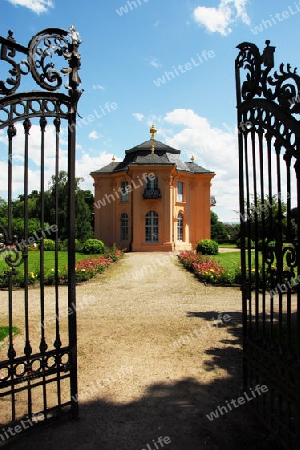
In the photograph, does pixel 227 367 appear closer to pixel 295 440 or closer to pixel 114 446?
pixel 295 440

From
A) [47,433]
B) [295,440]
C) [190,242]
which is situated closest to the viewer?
[295,440]

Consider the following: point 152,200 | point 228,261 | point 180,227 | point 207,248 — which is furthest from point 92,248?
point 228,261

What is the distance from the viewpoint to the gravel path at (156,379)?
3.03 m

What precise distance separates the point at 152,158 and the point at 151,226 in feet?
18.4

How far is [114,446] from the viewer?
2.90m

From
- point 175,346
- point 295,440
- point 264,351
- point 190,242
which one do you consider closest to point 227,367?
point 175,346

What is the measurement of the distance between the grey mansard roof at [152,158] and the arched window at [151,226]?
4.21 meters

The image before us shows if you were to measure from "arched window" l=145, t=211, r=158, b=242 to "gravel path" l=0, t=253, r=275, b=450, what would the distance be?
17.9m

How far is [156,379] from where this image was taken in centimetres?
426

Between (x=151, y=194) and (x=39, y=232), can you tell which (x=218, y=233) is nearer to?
(x=151, y=194)

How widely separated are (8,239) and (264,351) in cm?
272

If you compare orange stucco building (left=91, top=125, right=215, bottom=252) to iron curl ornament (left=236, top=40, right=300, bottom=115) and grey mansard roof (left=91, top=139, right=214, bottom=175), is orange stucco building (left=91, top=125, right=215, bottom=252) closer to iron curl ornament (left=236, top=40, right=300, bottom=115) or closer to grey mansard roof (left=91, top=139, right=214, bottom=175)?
grey mansard roof (left=91, top=139, right=214, bottom=175)

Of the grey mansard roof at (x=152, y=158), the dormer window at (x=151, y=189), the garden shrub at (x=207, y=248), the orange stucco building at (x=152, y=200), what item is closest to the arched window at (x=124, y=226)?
the orange stucco building at (x=152, y=200)

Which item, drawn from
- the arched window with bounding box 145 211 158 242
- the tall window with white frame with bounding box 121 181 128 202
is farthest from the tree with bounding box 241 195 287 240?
the tall window with white frame with bounding box 121 181 128 202
